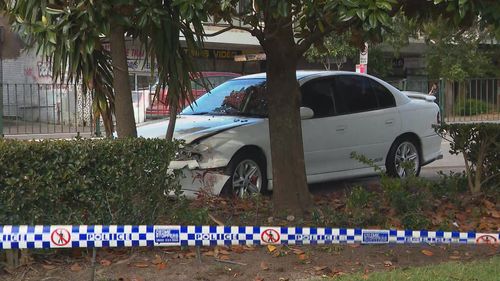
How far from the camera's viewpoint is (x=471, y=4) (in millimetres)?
4363

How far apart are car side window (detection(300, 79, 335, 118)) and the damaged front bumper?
72.3 inches

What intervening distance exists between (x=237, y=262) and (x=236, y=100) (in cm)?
357

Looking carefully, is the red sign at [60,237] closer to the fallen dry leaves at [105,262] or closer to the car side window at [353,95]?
the fallen dry leaves at [105,262]

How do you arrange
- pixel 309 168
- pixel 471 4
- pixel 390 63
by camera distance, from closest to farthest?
pixel 471 4 < pixel 309 168 < pixel 390 63

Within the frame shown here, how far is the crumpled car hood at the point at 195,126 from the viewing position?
293 inches

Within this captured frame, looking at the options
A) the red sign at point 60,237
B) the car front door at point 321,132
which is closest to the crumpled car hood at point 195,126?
the car front door at point 321,132

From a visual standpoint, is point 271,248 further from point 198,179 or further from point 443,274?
point 198,179

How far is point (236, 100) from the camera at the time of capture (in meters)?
8.44

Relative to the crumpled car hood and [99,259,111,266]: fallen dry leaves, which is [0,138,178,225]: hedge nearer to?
[99,259,111,266]: fallen dry leaves

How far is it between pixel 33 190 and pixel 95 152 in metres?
0.54

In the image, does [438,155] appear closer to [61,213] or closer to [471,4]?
[471,4]

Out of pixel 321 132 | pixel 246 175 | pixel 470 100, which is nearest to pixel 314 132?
pixel 321 132

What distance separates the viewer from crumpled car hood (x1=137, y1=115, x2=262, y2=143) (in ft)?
24.4

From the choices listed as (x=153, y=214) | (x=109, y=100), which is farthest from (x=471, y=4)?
(x=109, y=100)
